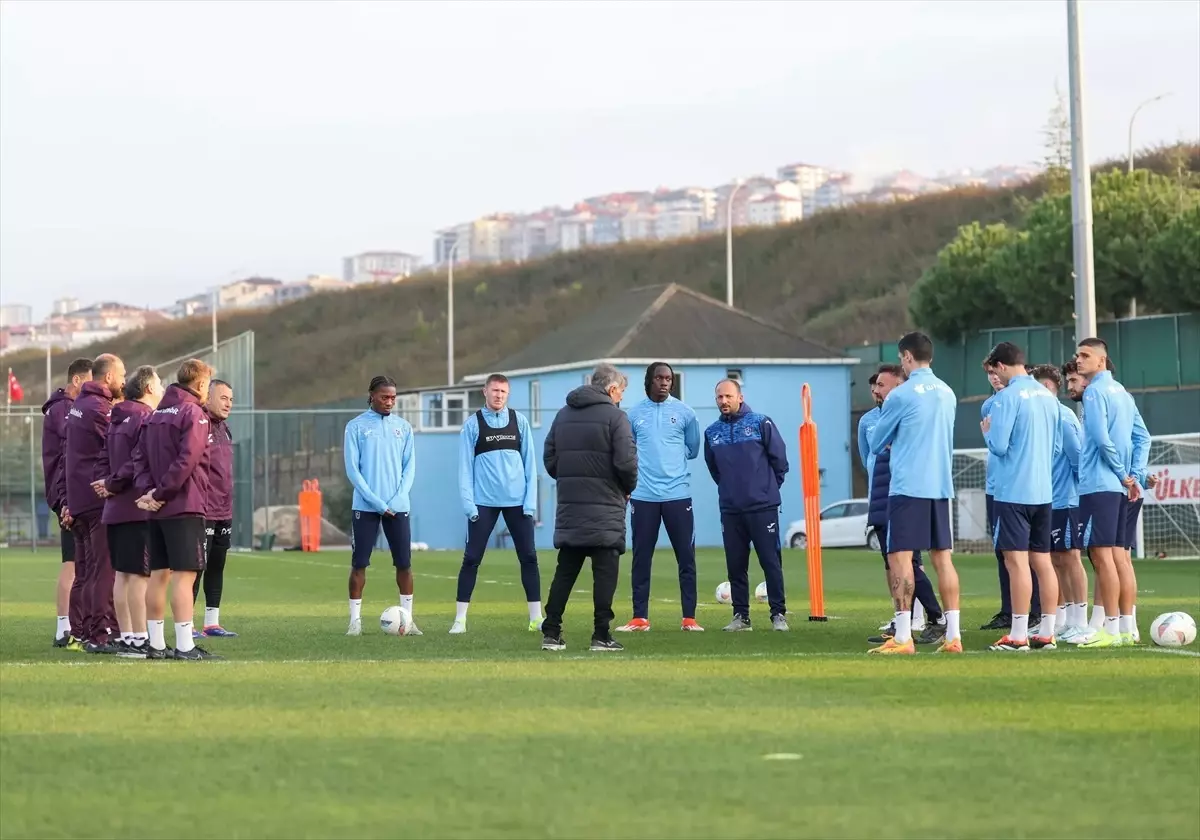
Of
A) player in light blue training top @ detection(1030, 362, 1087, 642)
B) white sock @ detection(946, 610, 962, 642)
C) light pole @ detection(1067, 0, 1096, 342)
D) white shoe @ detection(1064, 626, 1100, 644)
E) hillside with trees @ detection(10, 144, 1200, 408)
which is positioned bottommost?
white shoe @ detection(1064, 626, 1100, 644)

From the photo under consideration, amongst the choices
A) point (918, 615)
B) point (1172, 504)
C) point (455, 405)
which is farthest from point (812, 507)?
point (455, 405)

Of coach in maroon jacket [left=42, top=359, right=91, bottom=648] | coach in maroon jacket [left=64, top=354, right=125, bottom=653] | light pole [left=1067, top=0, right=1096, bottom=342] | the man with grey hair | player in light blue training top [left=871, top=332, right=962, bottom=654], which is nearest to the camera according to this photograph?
player in light blue training top [left=871, top=332, right=962, bottom=654]

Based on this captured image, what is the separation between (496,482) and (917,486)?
12.6ft

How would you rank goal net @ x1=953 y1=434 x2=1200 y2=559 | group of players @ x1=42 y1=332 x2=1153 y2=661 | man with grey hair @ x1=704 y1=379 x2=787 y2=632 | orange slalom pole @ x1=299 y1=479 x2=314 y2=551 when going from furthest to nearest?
1. orange slalom pole @ x1=299 y1=479 x2=314 y2=551
2. goal net @ x1=953 y1=434 x2=1200 y2=559
3. man with grey hair @ x1=704 y1=379 x2=787 y2=632
4. group of players @ x1=42 y1=332 x2=1153 y2=661

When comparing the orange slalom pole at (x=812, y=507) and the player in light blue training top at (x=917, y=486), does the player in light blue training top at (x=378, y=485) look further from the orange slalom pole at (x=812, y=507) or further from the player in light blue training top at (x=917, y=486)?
the player in light blue training top at (x=917, y=486)

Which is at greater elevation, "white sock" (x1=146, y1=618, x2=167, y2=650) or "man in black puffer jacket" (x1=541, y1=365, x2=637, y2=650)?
"man in black puffer jacket" (x1=541, y1=365, x2=637, y2=650)

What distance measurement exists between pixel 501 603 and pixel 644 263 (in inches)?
3785

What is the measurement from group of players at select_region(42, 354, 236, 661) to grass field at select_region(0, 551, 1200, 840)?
18.8 inches

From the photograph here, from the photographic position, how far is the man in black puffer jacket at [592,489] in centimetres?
1317

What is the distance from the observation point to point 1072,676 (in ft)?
35.7

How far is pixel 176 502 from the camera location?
42.4ft

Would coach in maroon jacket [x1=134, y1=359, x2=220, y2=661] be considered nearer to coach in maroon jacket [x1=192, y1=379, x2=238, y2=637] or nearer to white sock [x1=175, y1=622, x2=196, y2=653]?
white sock [x1=175, y1=622, x2=196, y2=653]

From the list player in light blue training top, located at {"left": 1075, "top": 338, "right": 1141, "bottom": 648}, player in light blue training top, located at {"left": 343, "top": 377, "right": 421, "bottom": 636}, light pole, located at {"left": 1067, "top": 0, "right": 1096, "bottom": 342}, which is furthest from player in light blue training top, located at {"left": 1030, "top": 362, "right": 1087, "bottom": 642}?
light pole, located at {"left": 1067, "top": 0, "right": 1096, "bottom": 342}

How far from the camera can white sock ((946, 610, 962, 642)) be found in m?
12.6
